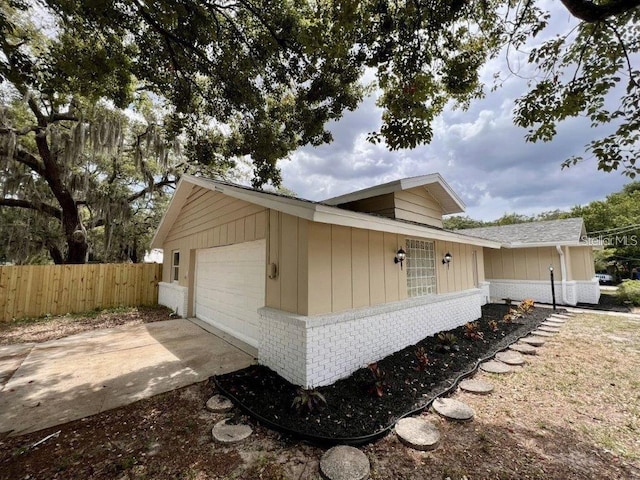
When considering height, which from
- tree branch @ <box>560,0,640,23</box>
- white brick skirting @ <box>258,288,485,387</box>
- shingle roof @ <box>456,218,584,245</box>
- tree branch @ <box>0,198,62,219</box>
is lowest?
white brick skirting @ <box>258,288,485,387</box>

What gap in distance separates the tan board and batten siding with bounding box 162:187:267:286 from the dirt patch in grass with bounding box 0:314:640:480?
2.80 m

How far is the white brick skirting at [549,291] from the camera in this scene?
1084 centimetres

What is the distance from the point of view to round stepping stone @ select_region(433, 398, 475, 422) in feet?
10.4

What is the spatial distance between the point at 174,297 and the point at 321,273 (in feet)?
24.3

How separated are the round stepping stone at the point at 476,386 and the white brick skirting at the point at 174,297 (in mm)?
7592

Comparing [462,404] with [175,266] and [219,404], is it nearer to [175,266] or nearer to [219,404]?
[219,404]

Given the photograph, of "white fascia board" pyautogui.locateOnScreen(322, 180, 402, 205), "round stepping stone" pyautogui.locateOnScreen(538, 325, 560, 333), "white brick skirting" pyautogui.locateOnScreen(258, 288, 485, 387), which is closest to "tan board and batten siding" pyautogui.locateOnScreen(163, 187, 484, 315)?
"white brick skirting" pyautogui.locateOnScreen(258, 288, 485, 387)

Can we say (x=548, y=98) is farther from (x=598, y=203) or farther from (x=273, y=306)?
(x=598, y=203)

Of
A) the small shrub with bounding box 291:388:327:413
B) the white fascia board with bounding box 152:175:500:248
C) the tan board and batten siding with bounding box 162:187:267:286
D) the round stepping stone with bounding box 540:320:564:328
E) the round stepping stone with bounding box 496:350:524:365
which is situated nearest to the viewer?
the small shrub with bounding box 291:388:327:413

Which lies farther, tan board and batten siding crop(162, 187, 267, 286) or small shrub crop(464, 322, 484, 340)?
small shrub crop(464, 322, 484, 340)

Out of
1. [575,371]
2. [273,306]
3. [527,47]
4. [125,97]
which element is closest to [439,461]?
[273,306]

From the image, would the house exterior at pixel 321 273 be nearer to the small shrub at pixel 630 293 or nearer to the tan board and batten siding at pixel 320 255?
the tan board and batten siding at pixel 320 255

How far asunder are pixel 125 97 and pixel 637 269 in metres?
31.3

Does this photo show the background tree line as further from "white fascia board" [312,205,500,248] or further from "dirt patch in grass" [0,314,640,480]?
"dirt patch in grass" [0,314,640,480]
